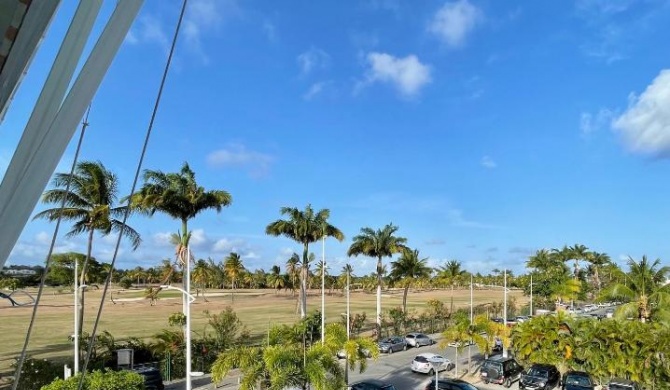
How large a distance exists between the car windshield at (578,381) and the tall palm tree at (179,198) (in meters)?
23.5

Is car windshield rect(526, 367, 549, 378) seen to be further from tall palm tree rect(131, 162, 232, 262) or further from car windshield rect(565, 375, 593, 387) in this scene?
tall palm tree rect(131, 162, 232, 262)

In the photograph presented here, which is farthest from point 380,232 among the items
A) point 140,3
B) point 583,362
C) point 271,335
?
point 140,3

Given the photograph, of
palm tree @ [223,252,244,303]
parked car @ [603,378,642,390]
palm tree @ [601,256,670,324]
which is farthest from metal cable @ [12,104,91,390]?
palm tree @ [223,252,244,303]

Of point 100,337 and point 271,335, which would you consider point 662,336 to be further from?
point 100,337

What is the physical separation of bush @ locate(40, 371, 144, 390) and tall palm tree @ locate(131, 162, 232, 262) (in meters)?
11.4

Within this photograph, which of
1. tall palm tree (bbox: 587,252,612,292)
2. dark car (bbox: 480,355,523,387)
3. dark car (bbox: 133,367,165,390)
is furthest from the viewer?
tall palm tree (bbox: 587,252,612,292)

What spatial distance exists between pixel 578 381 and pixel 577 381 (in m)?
0.05

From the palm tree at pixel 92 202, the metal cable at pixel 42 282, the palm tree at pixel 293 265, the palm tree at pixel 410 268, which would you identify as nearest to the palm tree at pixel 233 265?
the palm tree at pixel 293 265

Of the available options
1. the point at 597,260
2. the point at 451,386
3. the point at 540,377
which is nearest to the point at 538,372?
the point at 540,377

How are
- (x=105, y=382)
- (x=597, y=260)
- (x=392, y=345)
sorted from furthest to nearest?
1. (x=597, y=260)
2. (x=392, y=345)
3. (x=105, y=382)

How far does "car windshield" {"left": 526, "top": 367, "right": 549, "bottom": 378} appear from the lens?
1123 inches

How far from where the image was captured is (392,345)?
42.0 m

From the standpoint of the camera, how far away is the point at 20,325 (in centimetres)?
6044

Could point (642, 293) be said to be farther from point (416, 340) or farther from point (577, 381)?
point (416, 340)
